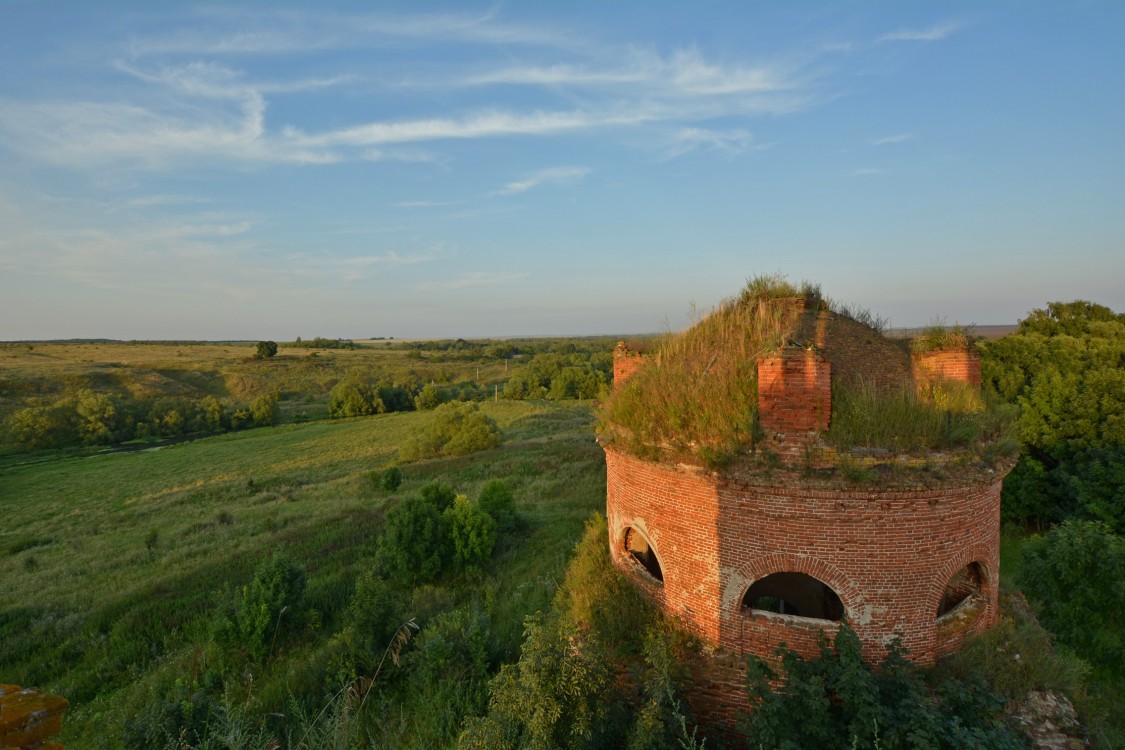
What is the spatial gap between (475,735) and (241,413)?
64.4 meters

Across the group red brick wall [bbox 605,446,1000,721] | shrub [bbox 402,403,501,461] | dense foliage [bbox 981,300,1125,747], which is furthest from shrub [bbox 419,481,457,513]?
shrub [bbox 402,403,501,461]

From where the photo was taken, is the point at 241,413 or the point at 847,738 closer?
the point at 847,738

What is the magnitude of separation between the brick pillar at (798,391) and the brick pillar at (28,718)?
272 inches

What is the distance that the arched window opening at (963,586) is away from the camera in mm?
7227

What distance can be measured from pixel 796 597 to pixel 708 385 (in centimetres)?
496

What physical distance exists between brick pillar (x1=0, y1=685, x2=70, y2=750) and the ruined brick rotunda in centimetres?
615

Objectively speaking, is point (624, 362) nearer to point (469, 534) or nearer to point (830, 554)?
point (830, 554)

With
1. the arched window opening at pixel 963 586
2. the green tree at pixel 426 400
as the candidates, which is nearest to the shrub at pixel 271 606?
the arched window opening at pixel 963 586

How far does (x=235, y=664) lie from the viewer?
437 inches

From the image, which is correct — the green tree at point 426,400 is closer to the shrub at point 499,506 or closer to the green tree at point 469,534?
the shrub at point 499,506

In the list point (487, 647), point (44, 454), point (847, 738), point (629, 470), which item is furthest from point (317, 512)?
point (44, 454)

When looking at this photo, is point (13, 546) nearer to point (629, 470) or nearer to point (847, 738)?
point (629, 470)

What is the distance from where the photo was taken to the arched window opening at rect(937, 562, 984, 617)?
285 inches

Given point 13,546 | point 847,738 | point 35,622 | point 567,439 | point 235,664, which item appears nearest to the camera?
point 847,738
